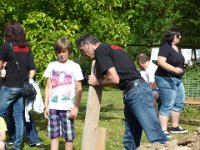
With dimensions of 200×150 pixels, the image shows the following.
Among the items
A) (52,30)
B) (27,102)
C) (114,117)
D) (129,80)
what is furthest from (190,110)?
(129,80)

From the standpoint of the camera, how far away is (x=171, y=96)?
8.38 m

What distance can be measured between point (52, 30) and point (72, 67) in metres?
2.46

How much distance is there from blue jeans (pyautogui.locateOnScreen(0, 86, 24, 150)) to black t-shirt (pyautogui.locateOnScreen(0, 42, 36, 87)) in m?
0.09

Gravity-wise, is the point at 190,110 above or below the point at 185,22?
below

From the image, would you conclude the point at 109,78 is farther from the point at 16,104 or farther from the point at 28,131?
the point at 28,131

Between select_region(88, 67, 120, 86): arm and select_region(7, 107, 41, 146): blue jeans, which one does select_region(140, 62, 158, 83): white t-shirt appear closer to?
select_region(7, 107, 41, 146): blue jeans

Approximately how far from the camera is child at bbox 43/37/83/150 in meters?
6.34

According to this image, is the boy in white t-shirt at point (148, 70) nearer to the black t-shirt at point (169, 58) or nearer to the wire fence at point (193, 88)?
the black t-shirt at point (169, 58)

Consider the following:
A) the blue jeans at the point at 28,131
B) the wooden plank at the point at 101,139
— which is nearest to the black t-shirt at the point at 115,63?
the wooden plank at the point at 101,139

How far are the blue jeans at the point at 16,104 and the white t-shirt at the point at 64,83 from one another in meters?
0.84

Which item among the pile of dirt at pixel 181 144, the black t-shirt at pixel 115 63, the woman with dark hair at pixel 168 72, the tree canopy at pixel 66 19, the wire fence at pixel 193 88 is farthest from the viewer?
the wire fence at pixel 193 88

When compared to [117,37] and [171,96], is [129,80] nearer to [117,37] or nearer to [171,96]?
[171,96]

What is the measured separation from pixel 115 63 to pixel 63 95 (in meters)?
1.46

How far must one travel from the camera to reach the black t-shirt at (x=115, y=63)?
194 inches
